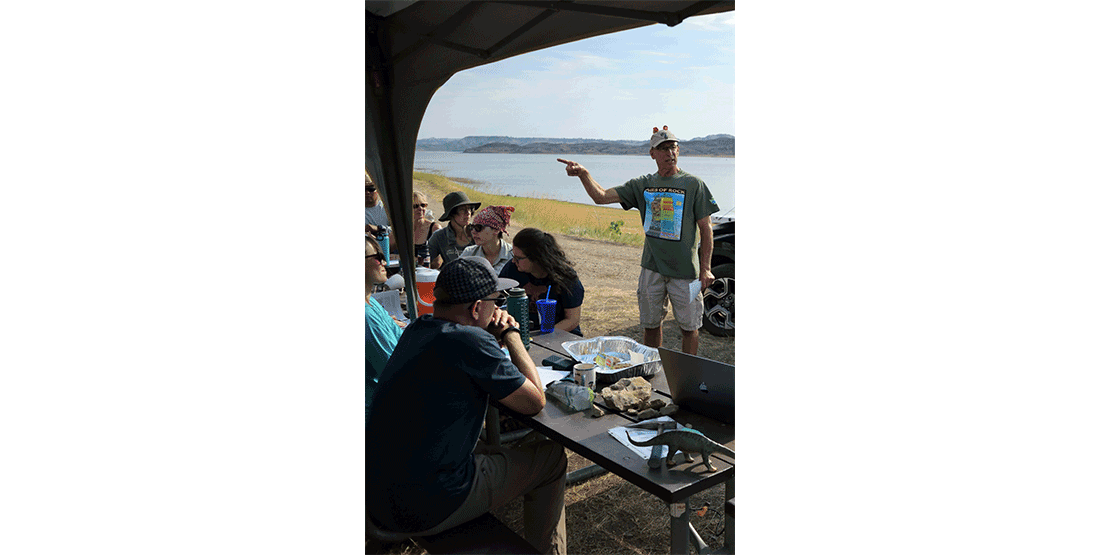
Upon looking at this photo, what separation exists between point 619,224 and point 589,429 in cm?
424

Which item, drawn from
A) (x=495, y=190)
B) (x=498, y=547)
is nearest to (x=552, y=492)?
(x=498, y=547)

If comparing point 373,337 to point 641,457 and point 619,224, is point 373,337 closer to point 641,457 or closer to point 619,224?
point 641,457

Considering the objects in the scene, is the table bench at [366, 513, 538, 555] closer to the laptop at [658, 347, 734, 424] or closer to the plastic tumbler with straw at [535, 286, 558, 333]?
the laptop at [658, 347, 734, 424]

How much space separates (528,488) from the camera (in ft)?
6.19

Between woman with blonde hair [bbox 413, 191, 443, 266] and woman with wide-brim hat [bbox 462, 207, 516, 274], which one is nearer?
woman with blonde hair [bbox 413, 191, 443, 266]

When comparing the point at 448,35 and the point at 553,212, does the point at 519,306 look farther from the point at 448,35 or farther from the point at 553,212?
the point at 553,212

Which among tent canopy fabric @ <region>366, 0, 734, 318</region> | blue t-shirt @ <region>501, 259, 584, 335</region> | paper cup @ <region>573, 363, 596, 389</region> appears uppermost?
tent canopy fabric @ <region>366, 0, 734, 318</region>

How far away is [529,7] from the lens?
188 cm

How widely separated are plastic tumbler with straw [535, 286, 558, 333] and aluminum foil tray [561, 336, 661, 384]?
256 mm

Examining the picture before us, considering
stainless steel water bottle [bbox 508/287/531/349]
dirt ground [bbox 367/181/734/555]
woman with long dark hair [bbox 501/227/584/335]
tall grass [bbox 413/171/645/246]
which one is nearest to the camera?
dirt ground [bbox 367/181/734/555]

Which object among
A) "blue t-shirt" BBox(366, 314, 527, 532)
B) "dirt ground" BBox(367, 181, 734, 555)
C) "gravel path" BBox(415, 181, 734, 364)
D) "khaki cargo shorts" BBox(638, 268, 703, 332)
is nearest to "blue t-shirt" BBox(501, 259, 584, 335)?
"dirt ground" BBox(367, 181, 734, 555)

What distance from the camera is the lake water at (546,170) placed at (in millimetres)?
2583

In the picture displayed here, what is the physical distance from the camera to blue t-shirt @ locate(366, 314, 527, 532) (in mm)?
1638

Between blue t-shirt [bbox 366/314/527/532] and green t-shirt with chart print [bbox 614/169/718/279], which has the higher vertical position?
green t-shirt with chart print [bbox 614/169/718/279]
